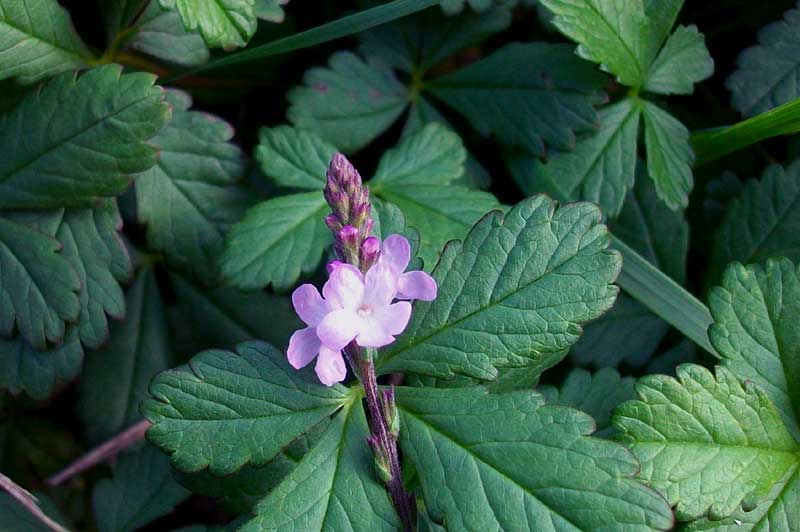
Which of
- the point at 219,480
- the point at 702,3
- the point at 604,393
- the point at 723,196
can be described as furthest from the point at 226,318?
the point at 702,3

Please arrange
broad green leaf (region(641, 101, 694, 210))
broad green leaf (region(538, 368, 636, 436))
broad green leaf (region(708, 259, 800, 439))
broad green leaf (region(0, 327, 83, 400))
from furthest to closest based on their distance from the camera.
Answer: broad green leaf (region(641, 101, 694, 210)), broad green leaf (region(0, 327, 83, 400)), broad green leaf (region(538, 368, 636, 436)), broad green leaf (region(708, 259, 800, 439))

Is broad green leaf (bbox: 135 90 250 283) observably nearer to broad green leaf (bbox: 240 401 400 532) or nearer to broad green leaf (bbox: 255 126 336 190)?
broad green leaf (bbox: 255 126 336 190)

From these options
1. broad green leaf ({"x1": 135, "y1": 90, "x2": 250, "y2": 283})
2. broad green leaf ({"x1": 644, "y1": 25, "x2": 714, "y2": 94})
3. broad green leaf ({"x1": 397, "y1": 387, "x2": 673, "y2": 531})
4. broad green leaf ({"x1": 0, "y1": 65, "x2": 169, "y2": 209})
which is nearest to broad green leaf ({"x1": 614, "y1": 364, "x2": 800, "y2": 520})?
broad green leaf ({"x1": 397, "y1": 387, "x2": 673, "y2": 531})

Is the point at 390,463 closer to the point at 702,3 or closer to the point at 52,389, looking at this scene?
the point at 52,389

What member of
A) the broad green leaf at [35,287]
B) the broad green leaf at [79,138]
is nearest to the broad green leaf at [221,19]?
the broad green leaf at [79,138]

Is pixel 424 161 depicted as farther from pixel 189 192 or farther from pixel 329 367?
pixel 329 367

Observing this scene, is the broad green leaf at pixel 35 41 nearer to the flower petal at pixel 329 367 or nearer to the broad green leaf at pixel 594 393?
the flower petal at pixel 329 367
